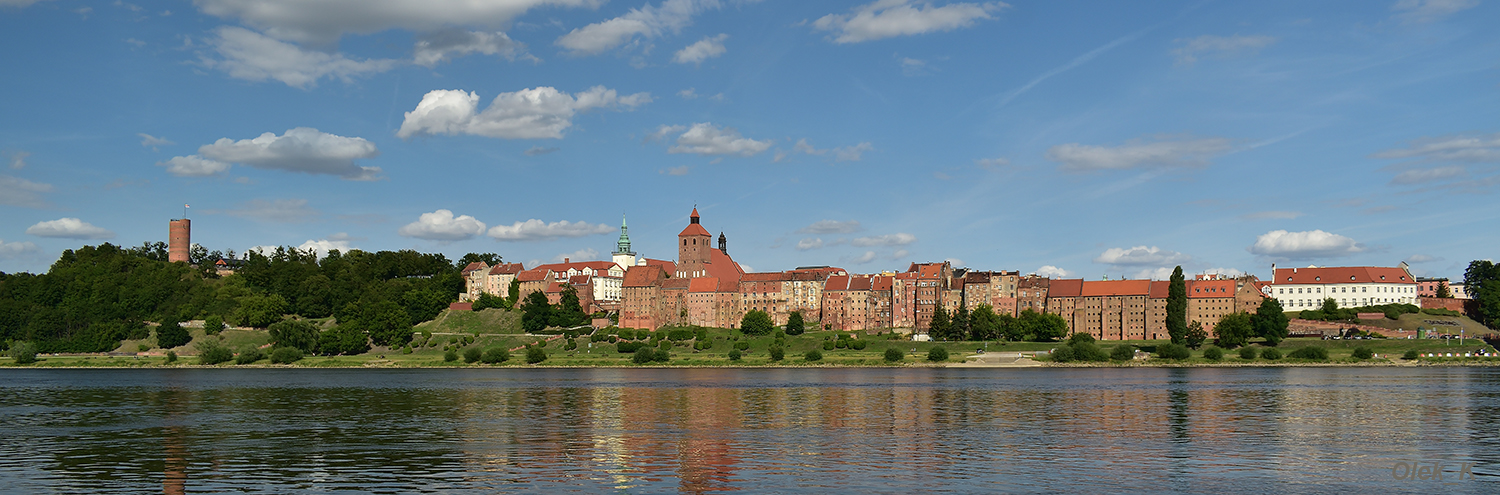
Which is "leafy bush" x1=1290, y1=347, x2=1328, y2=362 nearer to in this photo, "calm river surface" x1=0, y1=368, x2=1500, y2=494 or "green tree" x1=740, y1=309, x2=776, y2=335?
"calm river surface" x1=0, y1=368, x2=1500, y2=494

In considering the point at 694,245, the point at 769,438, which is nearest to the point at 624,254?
the point at 694,245

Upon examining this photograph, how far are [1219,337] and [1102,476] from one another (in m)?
89.4

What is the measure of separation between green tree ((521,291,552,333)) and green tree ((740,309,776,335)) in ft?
77.2

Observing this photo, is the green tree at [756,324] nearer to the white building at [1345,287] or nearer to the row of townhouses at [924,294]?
the row of townhouses at [924,294]

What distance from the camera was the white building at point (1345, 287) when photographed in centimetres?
13388

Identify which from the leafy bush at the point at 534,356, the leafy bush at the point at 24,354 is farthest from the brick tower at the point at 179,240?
the leafy bush at the point at 534,356

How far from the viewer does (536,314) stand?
13600 centimetres

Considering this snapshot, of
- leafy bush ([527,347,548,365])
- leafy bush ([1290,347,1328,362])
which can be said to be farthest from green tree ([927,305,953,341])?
leafy bush ([527,347,548,365])

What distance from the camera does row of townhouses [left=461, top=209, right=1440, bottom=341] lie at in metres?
129

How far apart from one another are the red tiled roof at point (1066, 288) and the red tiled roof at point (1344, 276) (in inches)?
987

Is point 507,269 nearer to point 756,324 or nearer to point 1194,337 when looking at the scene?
point 756,324

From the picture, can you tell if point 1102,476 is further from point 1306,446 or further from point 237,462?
point 237,462

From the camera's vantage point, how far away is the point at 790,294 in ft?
483

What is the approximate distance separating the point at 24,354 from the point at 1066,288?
119 metres
